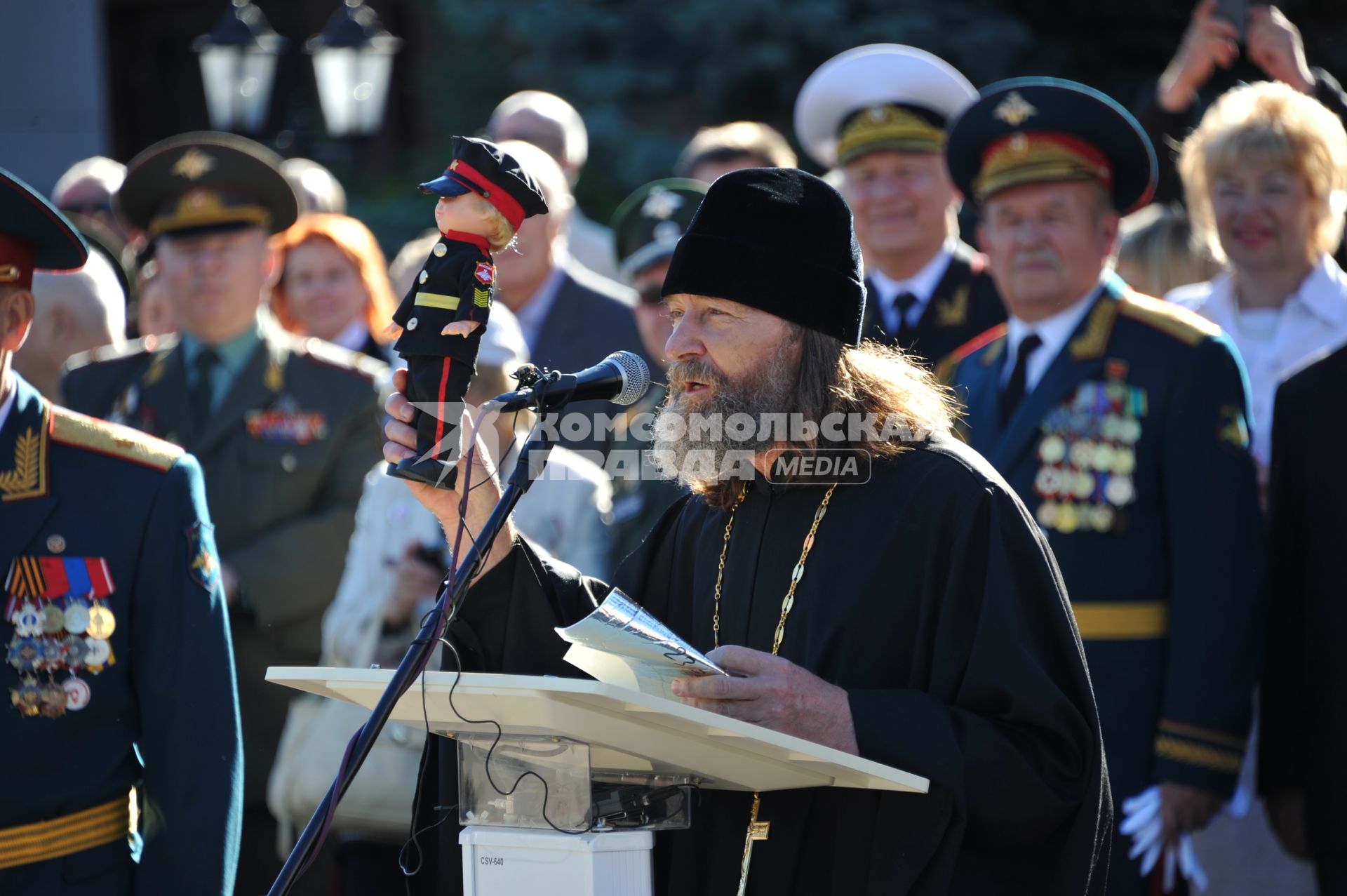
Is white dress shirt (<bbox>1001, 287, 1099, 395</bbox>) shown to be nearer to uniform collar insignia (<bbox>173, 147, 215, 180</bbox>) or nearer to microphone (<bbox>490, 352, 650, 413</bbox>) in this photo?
microphone (<bbox>490, 352, 650, 413</bbox>)

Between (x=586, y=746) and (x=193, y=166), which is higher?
(x=193, y=166)

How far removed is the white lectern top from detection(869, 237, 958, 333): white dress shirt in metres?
3.28

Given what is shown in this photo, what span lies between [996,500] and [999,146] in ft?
7.88

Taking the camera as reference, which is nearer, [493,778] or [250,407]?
[493,778]

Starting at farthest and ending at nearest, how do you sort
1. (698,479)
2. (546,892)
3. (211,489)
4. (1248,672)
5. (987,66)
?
(987,66) → (211,489) → (1248,672) → (698,479) → (546,892)

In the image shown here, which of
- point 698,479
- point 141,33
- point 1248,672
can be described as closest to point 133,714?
point 698,479

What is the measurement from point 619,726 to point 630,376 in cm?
61

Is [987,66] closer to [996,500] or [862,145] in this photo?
[862,145]

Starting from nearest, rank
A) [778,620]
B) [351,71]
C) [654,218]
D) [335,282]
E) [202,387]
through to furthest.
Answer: [778,620] → [202,387] → [654,218] → [335,282] → [351,71]

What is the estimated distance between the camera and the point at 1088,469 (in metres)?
4.96

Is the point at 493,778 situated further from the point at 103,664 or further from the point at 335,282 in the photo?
the point at 335,282

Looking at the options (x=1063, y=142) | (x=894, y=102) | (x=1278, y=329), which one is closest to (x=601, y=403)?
(x=894, y=102)

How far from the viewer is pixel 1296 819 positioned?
4.89 meters

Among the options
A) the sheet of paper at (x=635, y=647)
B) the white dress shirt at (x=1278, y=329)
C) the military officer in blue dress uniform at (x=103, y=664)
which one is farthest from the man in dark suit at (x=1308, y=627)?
the military officer in blue dress uniform at (x=103, y=664)
